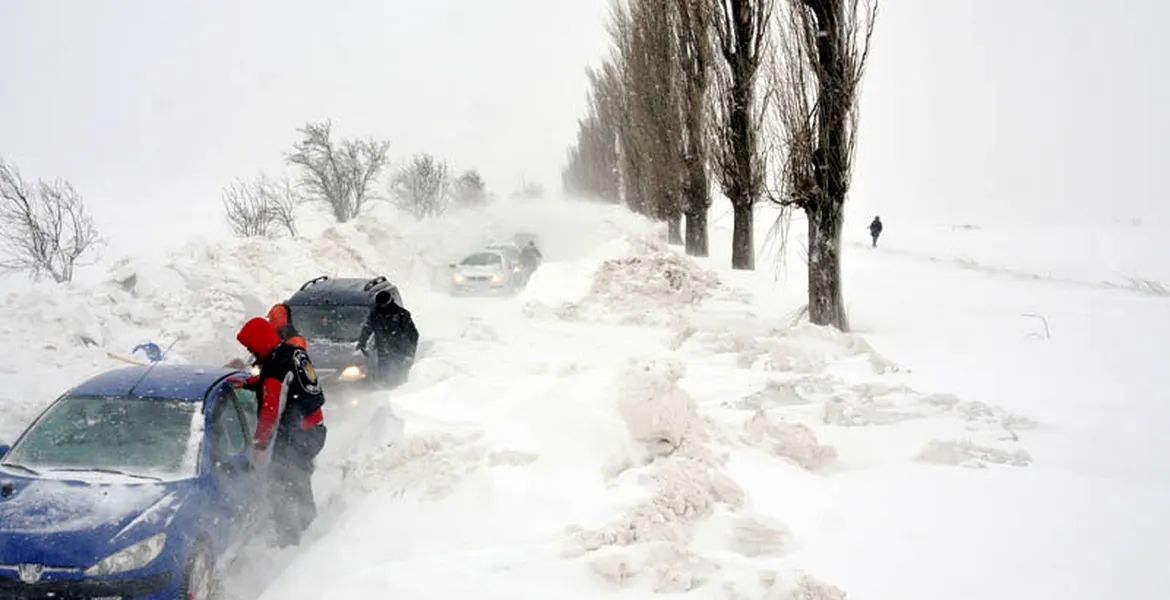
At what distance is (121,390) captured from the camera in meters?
5.20

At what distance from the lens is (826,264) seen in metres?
11.3

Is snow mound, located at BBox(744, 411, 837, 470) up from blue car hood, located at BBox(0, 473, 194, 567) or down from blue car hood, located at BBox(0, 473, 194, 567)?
down

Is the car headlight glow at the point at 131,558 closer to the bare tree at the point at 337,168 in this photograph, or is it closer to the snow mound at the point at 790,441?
the snow mound at the point at 790,441

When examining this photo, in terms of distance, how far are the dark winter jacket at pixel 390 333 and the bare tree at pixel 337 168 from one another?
35.8 meters

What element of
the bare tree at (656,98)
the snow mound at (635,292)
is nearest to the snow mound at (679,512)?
the snow mound at (635,292)

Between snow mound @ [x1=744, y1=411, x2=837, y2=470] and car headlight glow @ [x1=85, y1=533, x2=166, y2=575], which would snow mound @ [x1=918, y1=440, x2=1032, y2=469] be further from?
car headlight glow @ [x1=85, y1=533, x2=166, y2=575]

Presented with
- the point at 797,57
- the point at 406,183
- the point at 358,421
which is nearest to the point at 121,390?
the point at 358,421

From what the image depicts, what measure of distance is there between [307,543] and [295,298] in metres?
5.57

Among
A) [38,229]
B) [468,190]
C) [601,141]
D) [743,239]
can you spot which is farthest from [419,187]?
[743,239]

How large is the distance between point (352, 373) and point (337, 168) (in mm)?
39322

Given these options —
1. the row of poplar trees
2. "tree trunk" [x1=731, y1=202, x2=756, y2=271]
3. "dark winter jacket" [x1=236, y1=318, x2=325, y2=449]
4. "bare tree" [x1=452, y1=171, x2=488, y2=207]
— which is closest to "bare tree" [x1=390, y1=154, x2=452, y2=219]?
"bare tree" [x1=452, y1=171, x2=488, y2=207]

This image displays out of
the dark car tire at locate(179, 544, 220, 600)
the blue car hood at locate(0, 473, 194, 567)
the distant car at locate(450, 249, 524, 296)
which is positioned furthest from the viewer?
the distant car at locate(450, 249, 524, 296)

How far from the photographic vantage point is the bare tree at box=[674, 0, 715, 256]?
64.2 ft

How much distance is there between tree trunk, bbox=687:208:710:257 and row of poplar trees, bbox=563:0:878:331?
1.4 inches
